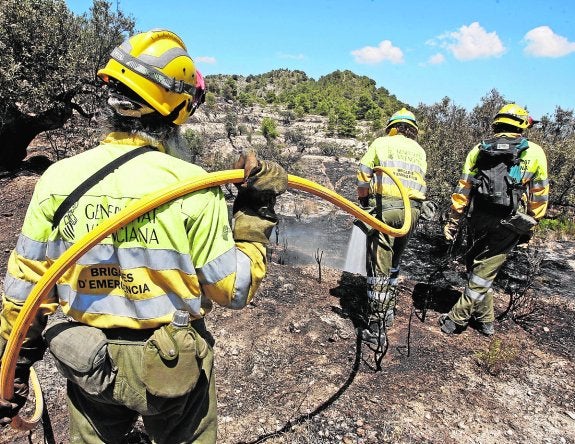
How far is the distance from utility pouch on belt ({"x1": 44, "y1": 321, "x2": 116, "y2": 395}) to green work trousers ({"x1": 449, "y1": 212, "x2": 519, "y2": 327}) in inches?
161

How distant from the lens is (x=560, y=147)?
38.2 ft

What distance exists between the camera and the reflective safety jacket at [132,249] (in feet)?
5.07

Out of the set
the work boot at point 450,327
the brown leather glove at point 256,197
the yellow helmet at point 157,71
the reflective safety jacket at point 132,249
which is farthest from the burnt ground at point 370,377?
the yellow helmet at point 157,71

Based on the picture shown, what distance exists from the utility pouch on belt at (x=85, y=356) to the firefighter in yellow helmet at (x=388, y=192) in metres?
3.19

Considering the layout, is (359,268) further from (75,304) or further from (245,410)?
(75,304)

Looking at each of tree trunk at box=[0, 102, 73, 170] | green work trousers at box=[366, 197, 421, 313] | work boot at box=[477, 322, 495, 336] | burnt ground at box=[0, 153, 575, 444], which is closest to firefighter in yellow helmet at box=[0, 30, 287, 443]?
burnt ground at box=[0, 153, 575, 444]

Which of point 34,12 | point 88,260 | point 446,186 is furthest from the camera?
point 446,186

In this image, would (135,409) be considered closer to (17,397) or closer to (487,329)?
(17,397)

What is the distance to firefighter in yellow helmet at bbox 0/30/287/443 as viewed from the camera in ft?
5.10

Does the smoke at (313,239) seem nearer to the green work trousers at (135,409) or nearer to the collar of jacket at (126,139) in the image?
the green work trousers at (135,409)

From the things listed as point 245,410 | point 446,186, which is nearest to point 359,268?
point 245,410

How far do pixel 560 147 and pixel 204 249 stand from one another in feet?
42.7

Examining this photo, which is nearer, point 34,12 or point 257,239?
point 257,239

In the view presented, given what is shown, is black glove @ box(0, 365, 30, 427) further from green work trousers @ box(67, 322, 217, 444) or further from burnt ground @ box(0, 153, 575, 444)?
burnt ground @ box(0, 153, 575, 444)
